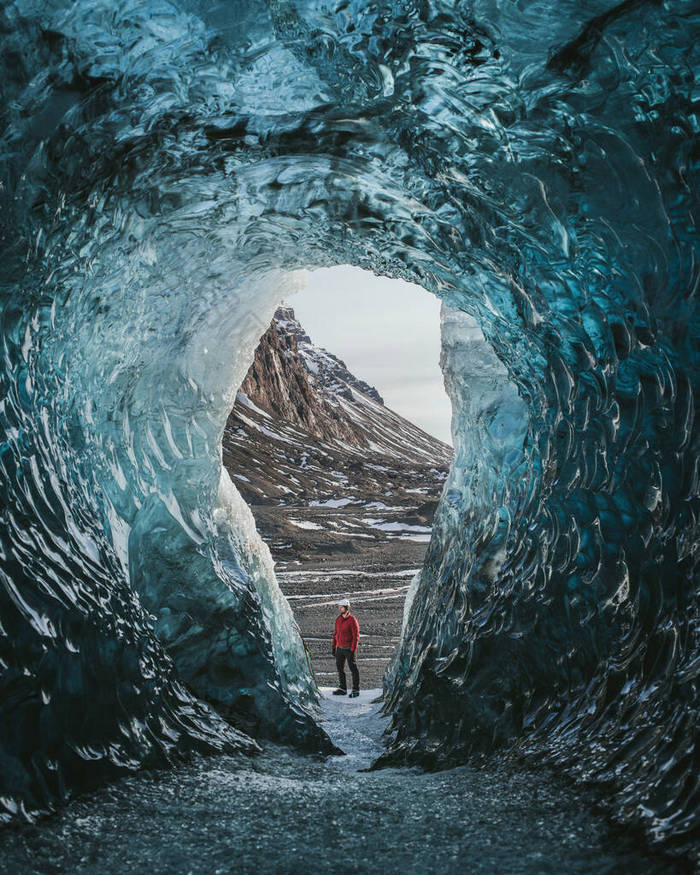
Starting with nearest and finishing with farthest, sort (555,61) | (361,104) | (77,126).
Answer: (555,61)
(77,126)
(361,104)

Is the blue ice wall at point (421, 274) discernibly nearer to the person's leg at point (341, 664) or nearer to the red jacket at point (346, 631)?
the red jacket at point (346, 631)

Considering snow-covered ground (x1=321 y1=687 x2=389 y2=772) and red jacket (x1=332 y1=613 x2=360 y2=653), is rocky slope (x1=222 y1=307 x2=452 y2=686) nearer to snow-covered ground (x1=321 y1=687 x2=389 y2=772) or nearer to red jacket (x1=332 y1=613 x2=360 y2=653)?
snow-covered ground (x1=321 y1=687 x2=389 y2=772)

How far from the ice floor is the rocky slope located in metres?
7.71

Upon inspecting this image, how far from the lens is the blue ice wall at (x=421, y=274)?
3.77 m

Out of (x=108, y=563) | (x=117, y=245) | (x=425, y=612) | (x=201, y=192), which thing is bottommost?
(x=425, y=612)

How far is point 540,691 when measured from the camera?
506 cm

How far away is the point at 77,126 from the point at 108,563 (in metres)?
2.97

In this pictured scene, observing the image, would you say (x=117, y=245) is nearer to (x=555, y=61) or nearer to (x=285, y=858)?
(x=555, y=61)

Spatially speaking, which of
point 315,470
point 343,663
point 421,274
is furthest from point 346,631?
point 315,470

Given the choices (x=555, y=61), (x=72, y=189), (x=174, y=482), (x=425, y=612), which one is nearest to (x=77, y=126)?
(x=72, y=189)

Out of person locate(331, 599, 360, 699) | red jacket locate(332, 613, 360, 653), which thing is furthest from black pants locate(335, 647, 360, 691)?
red jacket locate(332, 613, 360, 653)

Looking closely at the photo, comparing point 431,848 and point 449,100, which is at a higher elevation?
point 449,100

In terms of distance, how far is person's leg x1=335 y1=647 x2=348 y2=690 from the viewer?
386 inches

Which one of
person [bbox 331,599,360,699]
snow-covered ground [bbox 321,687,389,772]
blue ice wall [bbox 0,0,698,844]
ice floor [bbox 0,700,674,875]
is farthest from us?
person [bbox 331,599,360,699]
